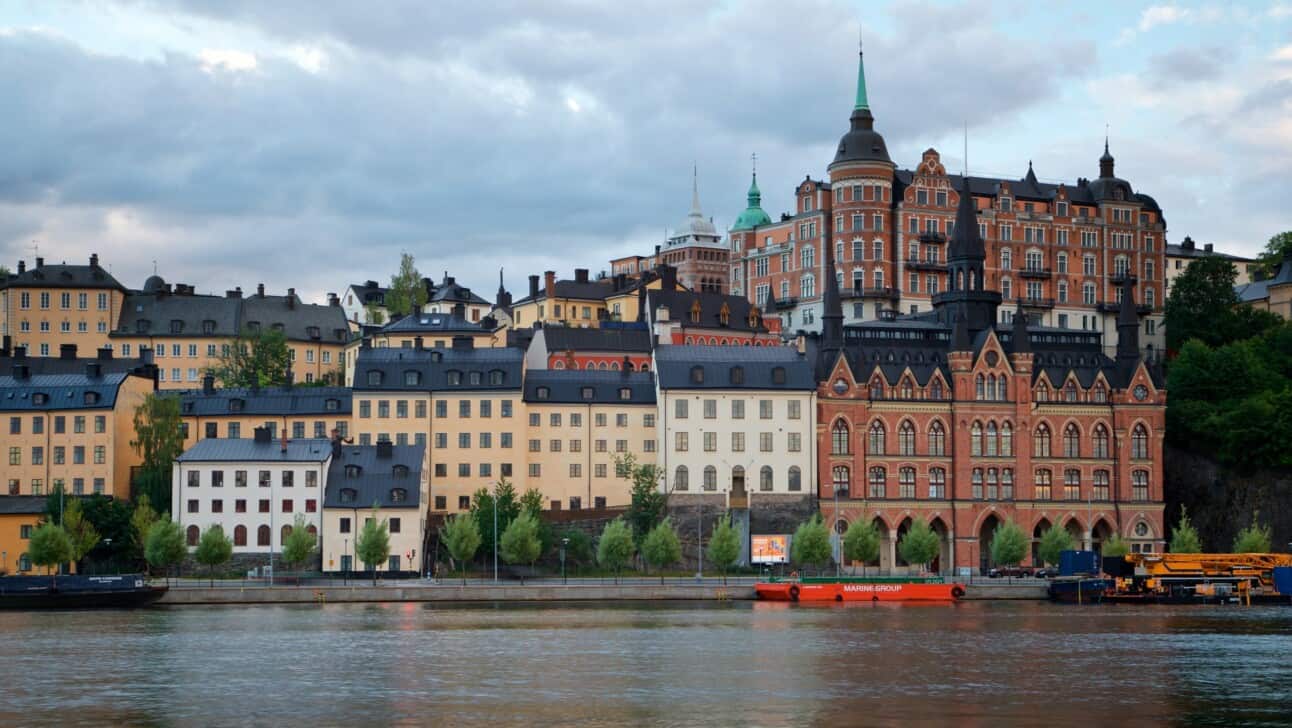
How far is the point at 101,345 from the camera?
178 meters

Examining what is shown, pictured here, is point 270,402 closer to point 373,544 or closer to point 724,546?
point 373,544

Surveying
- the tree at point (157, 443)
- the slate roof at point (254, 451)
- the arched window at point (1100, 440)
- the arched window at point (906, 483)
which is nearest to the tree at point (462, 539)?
the slate roof at point (254, 451)

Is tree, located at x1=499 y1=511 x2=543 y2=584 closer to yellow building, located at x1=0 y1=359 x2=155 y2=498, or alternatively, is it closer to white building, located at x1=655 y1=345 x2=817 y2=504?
white building, located at x1=655 y1=345 x2=817 y2=504

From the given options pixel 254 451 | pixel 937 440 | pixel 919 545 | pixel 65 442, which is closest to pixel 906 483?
pixel 937 440

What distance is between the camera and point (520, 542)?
121m

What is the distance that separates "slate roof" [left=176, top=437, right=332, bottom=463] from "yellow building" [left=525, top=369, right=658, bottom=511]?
51.6 feet

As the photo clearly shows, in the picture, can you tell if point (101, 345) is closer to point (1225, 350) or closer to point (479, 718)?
point (1225, 350)

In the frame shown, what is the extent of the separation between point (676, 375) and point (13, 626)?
2084 inches

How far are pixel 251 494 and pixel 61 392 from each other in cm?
1822

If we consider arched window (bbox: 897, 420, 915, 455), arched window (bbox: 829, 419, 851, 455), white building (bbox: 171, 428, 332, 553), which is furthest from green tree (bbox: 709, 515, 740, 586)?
white building (bbox: 171, 428, 332, 553)

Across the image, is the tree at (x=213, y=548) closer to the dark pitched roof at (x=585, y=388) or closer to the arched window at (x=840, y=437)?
the dark pitched roof at (x=585, y=388)

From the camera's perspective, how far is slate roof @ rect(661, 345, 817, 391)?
13712cm

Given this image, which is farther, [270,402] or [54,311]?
[54,311]

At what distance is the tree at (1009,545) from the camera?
134125mm
